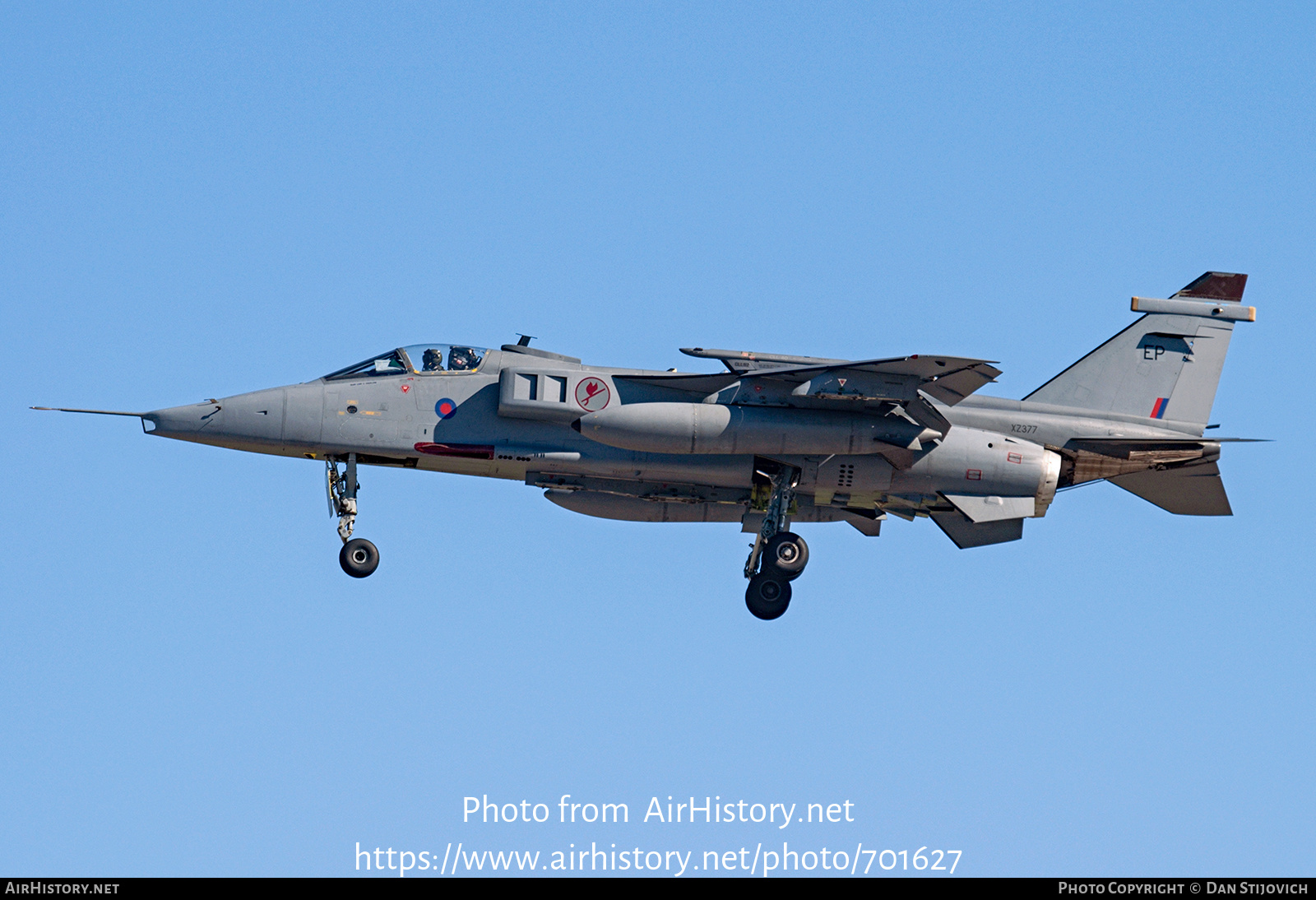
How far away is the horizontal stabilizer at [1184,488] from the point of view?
925 inches

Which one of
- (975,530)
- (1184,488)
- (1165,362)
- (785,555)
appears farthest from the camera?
(1165,362)

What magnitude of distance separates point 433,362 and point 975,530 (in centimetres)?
781

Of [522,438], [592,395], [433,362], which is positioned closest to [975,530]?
[592,395]

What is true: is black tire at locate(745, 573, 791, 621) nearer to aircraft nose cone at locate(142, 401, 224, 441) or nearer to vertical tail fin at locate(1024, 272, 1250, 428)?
vertical tail fin at locate(1024, 272, 1250, 428)

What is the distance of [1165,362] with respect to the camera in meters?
24.0

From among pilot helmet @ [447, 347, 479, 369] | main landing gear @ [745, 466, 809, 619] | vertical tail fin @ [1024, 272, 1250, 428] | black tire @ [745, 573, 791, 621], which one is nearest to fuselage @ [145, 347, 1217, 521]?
pilot helmet @ [447, 347, 479, 369]

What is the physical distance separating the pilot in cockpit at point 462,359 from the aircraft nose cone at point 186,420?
3033 millimetres

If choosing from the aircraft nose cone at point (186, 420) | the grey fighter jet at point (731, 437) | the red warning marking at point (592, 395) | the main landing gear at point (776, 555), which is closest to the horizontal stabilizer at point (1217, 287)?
the grey fighter jet at point (731, 437)

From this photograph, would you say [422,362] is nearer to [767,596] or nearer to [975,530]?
[767,596]

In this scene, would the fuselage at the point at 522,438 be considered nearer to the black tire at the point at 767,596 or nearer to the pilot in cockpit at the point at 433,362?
the pilot in cockpit at the point at 433,362

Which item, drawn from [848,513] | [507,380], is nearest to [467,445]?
[507,380]

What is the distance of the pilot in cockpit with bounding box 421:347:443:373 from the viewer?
72.0 ft

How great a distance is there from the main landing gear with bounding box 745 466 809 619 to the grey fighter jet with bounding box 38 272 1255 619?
0.02 m

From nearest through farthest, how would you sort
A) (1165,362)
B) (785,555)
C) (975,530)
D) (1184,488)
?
(785,555) < (975,530) < (1184,488) < (1165,362)
